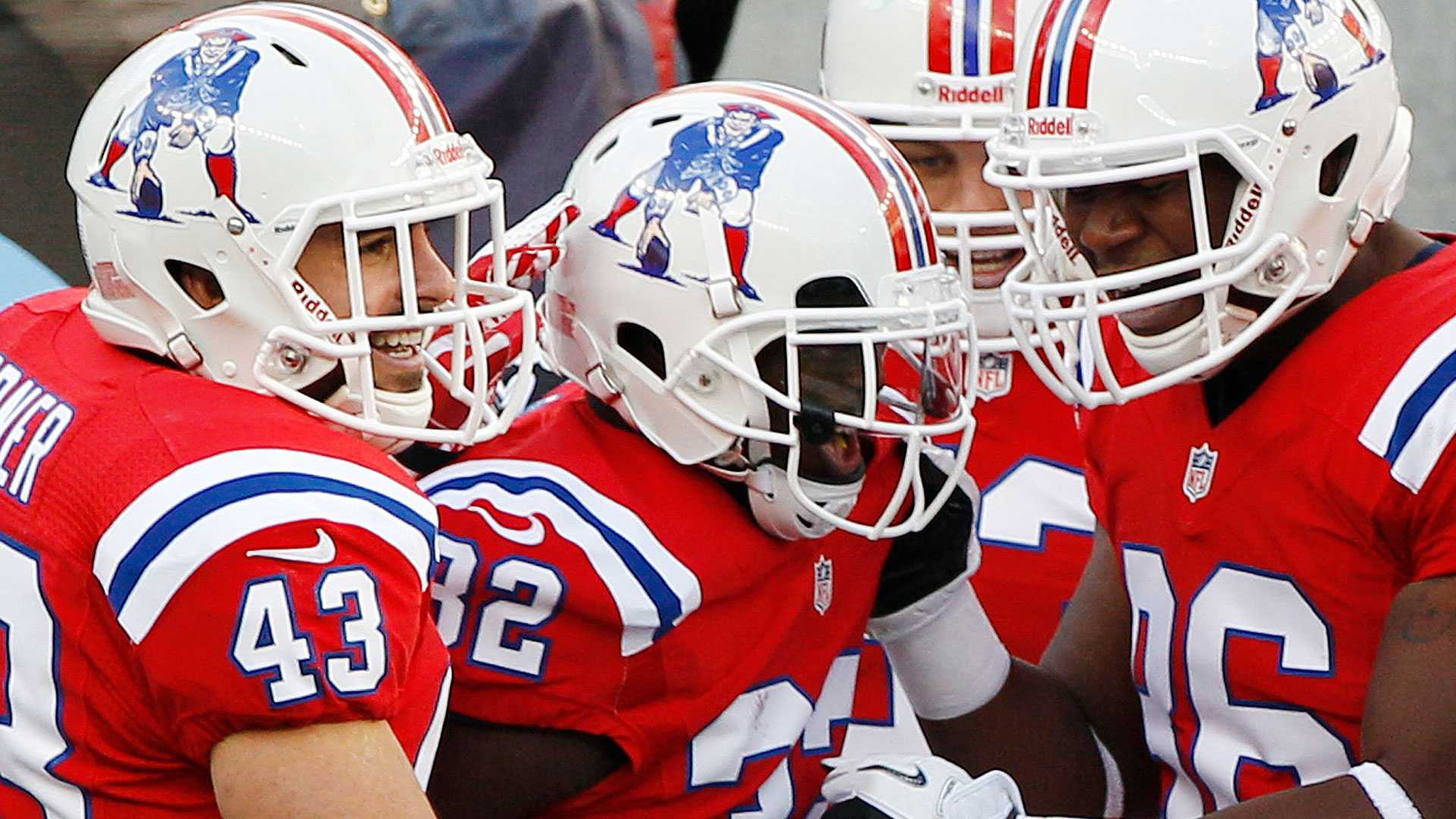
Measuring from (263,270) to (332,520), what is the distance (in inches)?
10.5

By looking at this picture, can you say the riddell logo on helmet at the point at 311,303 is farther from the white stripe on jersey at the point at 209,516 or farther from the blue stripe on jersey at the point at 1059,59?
the blue stripe on jersey at the point at 1059,59

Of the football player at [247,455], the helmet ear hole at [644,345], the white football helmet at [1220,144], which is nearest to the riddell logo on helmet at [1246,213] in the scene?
the white football helmet at [1220,144]

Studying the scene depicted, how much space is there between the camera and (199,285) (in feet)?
5.36

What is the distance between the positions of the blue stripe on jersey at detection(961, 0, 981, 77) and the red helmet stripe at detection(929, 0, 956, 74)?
2cm

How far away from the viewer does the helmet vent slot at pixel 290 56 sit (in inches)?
64.6

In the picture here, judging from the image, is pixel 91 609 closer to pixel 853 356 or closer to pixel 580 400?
pixel 580 400

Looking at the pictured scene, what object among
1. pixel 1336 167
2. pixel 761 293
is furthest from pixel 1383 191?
pixel 761 293

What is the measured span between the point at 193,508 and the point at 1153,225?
0.84 m

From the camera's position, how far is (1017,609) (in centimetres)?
239

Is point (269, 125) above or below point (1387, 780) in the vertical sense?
above

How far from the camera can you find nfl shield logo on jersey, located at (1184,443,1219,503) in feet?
6.03

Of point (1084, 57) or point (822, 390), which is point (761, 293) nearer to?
point (822, 390)

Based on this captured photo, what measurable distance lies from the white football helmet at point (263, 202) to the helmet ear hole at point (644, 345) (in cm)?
17

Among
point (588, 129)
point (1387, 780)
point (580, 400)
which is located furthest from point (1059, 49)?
point (588, 129)
